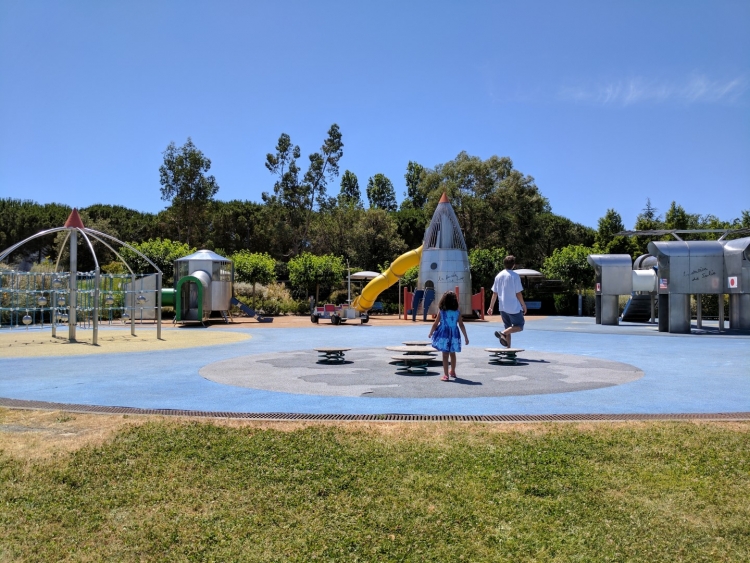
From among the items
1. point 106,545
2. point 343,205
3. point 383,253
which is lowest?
point 106,545

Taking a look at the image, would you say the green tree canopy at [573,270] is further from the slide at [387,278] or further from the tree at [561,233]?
the tree at [561,233]

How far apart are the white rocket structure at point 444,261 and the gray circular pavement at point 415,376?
16.8 metres

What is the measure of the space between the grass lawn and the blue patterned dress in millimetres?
3715

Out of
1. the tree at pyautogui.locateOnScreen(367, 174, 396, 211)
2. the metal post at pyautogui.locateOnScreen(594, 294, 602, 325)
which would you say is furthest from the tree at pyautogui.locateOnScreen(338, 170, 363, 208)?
the metal post at pyautogui.locateOnScreen(594, 294, 602, 325)

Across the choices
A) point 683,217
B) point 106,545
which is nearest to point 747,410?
point 106,545

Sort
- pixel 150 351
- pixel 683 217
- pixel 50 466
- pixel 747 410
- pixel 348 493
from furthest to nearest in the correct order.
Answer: pixel 683 217 < pixel 150 351 < pixel 747 410 < pixel 50 466 < pixel 348 493

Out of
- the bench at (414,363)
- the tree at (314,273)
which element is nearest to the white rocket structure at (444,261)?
the tree at (314,273)

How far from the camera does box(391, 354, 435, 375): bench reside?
11.8 m

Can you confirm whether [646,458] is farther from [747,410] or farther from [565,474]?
[747,410]

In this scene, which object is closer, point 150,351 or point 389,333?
point 150,351

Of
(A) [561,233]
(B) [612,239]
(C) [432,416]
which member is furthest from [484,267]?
(C) [432,416]

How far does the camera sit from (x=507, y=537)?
4.71 meters

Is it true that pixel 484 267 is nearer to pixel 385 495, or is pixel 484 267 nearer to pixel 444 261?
pixel 444 261

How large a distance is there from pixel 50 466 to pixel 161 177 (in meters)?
52.8
